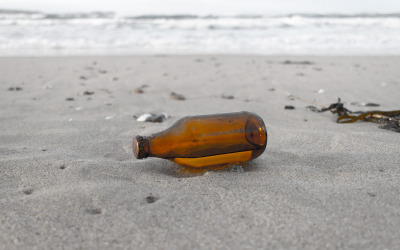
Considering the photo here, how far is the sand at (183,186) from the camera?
1.09 meters

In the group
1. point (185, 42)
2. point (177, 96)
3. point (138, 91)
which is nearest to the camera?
point (177, 96)

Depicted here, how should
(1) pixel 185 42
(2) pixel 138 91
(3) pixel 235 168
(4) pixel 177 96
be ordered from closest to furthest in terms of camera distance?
1. (3) pixel 235 168
2. (4) pixel 177 96
3. (2) pixel 138 91
4. (1) pixel 185 42

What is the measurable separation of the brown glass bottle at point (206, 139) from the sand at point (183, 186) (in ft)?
0.31

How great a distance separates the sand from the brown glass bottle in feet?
0.31

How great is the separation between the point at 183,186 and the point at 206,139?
206mm

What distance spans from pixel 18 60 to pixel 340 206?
6056 mm

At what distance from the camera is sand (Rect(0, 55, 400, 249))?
1.09m

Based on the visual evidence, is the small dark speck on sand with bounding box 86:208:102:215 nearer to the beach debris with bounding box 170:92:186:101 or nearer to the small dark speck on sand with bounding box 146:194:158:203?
the small dark speck on sand with bounding box 146:194:158:203

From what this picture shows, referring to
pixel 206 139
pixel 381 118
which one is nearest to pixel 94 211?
pixel 206 139

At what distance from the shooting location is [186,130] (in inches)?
59.6

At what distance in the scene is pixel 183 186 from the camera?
4.71 ft

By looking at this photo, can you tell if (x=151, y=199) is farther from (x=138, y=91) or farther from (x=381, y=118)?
(x=138, y=91)

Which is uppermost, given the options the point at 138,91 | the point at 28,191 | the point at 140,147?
the point at 140,147

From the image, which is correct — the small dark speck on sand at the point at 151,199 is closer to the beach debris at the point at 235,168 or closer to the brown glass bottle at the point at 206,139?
the brown glass bottle at the point at 206,139
